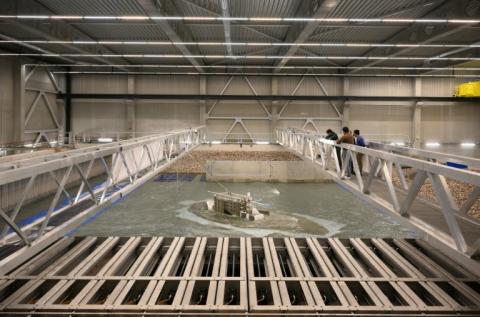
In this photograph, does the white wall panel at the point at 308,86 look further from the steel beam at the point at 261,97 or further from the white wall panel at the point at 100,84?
the white wall panel at the point at 100,84

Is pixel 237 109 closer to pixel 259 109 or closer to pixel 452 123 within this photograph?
pixel 259 109

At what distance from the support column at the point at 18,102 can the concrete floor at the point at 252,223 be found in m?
9.20

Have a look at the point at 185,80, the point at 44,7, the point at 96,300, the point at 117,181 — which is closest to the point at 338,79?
the point at 185,80

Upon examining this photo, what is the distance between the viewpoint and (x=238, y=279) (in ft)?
16.6

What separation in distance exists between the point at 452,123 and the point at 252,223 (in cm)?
A: 2265

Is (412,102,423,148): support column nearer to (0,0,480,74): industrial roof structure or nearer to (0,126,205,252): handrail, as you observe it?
(0,0,480,74): industrial roof structure

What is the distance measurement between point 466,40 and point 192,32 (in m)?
13.6

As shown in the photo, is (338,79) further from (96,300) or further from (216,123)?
(96,300)

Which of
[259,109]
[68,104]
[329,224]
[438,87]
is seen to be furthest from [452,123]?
[68,104]

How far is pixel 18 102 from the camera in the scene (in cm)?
2123

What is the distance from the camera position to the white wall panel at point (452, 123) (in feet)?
91.2

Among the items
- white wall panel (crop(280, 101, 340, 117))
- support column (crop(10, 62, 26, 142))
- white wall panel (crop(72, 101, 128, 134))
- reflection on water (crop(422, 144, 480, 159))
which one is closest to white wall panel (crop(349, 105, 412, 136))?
white wall panel (crop(280, 101, 340, 117))

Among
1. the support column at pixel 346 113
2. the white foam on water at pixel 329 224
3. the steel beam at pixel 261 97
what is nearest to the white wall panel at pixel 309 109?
the support column at pixel 346 113

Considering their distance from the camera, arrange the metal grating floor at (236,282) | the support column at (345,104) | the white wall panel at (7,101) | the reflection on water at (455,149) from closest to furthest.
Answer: the metal grating floor at (236,282) < the white wall panel at (7,101) < the reflection on water at (455,149) < the support column at (345,104)
